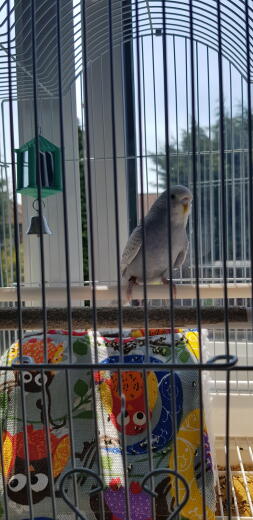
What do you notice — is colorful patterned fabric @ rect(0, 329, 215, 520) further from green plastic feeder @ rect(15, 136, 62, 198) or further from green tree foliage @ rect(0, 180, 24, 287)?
green tree foliage @ rect(0, 180, 24, 287)

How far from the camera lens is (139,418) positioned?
1.59m

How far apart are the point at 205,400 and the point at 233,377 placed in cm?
65

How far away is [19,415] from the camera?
157 cm

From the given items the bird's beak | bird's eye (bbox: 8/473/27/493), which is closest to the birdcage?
bird's eye (bbox: 8/473/27/493)

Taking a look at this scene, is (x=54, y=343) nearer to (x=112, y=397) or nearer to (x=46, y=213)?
(x=112, y=397)

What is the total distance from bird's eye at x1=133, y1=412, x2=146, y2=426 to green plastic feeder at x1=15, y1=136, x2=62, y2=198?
0.78 metres

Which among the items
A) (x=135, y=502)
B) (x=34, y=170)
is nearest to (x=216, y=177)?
(x=34, y=170)

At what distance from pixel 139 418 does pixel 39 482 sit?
356 millimetres

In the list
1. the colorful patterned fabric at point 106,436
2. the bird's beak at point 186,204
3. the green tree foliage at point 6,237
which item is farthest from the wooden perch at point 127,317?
the green tree foliage at point 6,237

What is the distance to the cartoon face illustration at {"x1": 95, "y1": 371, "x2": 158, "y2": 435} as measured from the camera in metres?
1.58

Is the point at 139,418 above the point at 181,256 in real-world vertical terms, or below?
below

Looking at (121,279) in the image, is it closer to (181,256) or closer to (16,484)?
(181,256)

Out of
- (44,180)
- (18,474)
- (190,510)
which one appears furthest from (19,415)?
→ (44,180)

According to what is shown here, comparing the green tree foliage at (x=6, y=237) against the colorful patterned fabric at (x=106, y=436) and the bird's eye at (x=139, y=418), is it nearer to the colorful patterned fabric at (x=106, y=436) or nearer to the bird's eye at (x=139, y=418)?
the colorful patterned fabric at (x=106, y=436)
